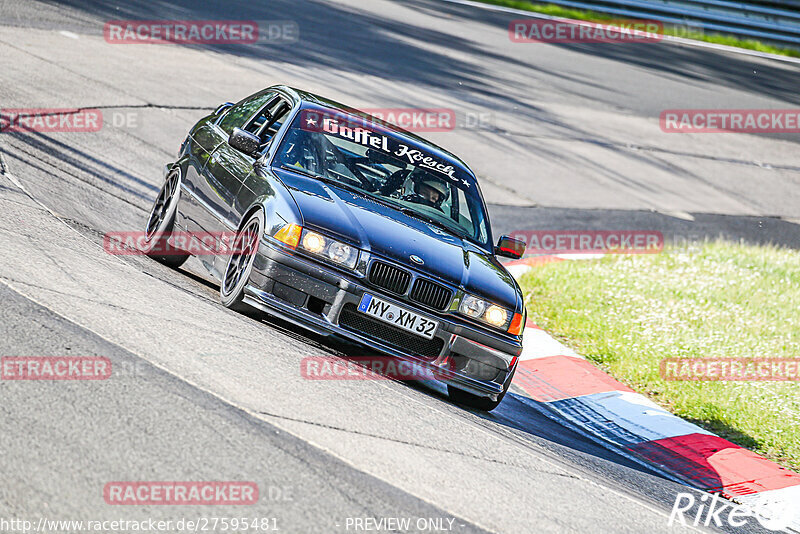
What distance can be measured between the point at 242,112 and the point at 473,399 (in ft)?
10.8

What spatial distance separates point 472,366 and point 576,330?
3.55 m

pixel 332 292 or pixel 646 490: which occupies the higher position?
pixel 332 292

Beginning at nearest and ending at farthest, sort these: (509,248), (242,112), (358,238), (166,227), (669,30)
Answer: (358,238) < (509,248) < (166,227) < (242,112) < (669,30)

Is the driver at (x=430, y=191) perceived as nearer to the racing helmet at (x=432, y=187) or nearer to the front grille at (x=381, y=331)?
the racing helmet at (x=432, y=187)

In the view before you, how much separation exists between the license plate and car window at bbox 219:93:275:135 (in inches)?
107

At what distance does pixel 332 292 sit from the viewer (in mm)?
6309

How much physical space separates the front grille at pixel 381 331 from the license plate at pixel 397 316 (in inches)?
1.2

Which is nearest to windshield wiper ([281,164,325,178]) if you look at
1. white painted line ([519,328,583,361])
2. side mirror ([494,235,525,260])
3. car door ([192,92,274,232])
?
car door ([192,92,274,232])

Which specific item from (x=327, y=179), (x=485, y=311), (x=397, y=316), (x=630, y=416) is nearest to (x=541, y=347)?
(x=630, y=416)

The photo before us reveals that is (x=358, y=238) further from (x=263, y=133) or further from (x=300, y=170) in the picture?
(x=263, y=133)

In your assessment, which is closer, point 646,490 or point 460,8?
point 646,490

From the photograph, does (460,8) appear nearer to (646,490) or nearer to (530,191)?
(530,191)

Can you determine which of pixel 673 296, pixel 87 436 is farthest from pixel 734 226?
pixel 87 436

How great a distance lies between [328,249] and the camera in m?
6.37
